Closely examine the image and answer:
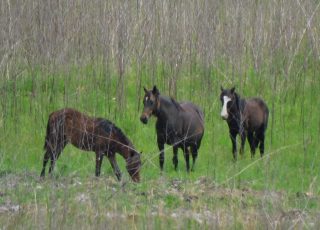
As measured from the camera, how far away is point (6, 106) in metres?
13.4

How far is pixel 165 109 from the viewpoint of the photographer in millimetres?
12094

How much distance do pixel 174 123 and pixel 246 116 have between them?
1294 millimetres

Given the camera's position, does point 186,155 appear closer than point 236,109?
Yes

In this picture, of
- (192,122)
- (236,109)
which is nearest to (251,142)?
(236,109)

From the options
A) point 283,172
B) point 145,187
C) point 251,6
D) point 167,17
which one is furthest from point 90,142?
point 251,6

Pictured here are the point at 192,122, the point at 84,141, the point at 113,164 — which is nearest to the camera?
the point at 113,164

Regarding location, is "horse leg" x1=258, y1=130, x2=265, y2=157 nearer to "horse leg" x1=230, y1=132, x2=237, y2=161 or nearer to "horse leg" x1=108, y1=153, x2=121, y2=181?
"horse leg" x1=230, y1=132, x2=237, y2=161

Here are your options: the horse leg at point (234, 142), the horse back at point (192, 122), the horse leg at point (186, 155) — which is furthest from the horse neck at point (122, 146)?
the horse leg at point (234, 142)

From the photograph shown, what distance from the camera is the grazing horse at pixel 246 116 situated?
12.6m

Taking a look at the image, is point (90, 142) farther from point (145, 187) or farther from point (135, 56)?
point (135, 56)

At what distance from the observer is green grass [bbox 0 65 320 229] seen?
26.7 feet

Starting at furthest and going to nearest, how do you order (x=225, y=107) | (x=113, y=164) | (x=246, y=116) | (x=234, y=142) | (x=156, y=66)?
(x=156, y=66) < (x=246, y=116) < (x=234, y=142) < (x=225, y=107) < (x=113, y=164)

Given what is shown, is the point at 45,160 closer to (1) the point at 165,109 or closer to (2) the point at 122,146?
(2) the point at 122,146

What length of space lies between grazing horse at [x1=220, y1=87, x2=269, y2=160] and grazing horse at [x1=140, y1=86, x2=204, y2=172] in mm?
504
